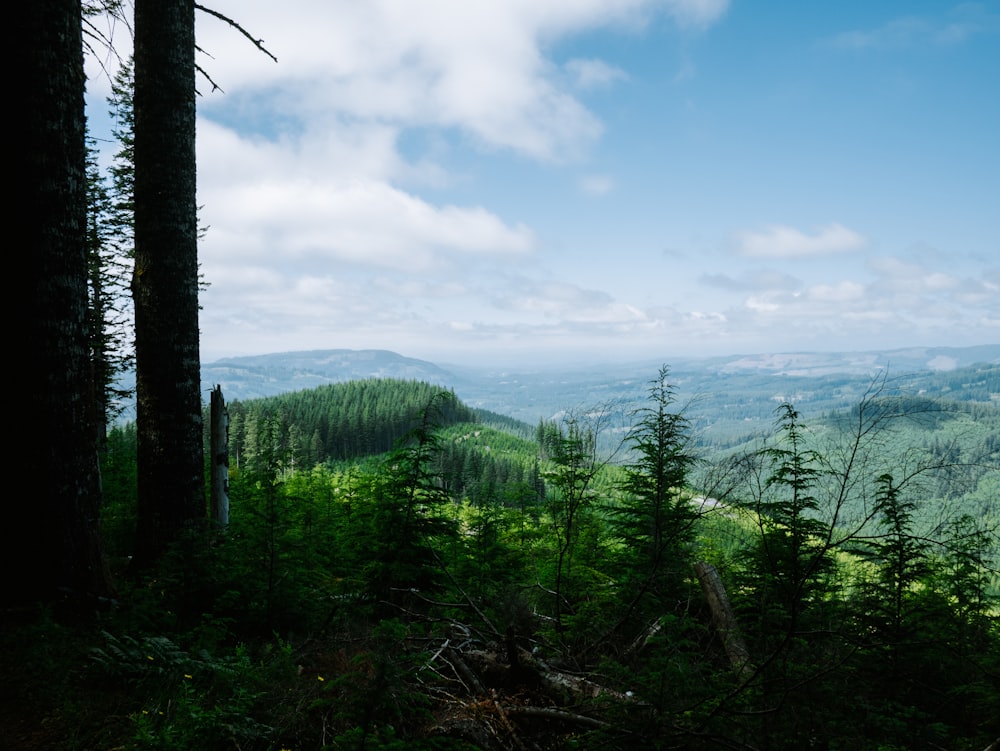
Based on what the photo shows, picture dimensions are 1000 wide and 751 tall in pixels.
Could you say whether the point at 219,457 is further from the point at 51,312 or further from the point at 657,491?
the point at 657,491

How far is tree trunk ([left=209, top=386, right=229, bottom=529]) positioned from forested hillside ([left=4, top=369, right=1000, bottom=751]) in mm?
1173

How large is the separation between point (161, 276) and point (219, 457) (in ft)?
12.8

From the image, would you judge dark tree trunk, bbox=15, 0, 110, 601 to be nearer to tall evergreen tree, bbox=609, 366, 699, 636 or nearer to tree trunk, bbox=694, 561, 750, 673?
tall evergreen tree, bbox=609, 366, 699, 636

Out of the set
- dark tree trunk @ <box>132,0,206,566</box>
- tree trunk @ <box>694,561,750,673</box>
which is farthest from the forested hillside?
dark tree trunk @ <box>132,0,206,566</box>

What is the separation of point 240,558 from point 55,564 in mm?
1446

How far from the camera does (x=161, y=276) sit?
578 cm

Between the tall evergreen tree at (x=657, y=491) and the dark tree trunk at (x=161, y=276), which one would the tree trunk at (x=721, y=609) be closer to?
the tall evergreen tree at (x=657, y=491)

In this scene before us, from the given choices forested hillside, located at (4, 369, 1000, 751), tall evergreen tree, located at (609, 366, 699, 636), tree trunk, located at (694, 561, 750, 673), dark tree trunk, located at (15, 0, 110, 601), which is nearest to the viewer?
forested hillside, located at (4, 369, 1000, 751)

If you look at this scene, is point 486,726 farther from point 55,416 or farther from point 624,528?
point 624,528

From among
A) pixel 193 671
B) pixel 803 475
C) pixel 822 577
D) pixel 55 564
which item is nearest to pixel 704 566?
pixel 822 577

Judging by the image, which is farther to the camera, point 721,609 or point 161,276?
point 721,609

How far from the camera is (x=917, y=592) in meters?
6.33

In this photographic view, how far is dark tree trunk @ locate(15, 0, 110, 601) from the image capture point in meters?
3.81

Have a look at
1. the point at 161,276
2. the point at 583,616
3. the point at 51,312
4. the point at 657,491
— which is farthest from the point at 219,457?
the point at 657,491
